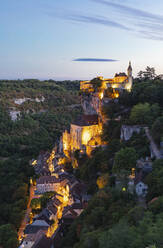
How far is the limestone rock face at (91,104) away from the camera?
45.5 metres

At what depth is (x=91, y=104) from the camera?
47.4m

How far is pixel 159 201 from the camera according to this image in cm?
1599

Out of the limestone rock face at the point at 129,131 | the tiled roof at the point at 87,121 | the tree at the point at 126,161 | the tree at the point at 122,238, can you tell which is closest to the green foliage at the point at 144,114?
the limestone rock face at the point at 129,131

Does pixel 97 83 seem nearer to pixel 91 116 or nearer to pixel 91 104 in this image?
pixel 91 104

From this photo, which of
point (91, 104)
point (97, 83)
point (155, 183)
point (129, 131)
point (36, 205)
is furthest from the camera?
point (91, 104)

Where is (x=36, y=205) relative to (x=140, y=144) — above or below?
below

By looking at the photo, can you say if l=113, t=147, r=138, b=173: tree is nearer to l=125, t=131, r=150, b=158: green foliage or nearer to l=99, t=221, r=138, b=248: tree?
l=125, t=131, r=150, b=158: green foliage

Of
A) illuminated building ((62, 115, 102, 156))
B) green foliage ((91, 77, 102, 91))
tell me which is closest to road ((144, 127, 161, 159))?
illuminated building ((62, 115, 102, 156))

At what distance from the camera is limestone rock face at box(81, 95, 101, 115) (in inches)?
1792

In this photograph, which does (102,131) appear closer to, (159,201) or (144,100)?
(144,100)

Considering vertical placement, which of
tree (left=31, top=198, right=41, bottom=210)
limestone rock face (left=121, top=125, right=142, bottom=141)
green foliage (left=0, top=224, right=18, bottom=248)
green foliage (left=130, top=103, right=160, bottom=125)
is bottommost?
green foliage (left=0, top=224, right=18, bottom=248)

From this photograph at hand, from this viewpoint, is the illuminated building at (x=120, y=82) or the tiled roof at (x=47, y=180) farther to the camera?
the illuminated building at (x=120, y=82)

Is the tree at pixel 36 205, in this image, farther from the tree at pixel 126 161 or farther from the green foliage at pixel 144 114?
the green foliage at pixel 144 114

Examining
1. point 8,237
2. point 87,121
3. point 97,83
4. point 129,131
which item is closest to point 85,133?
point 87,121
